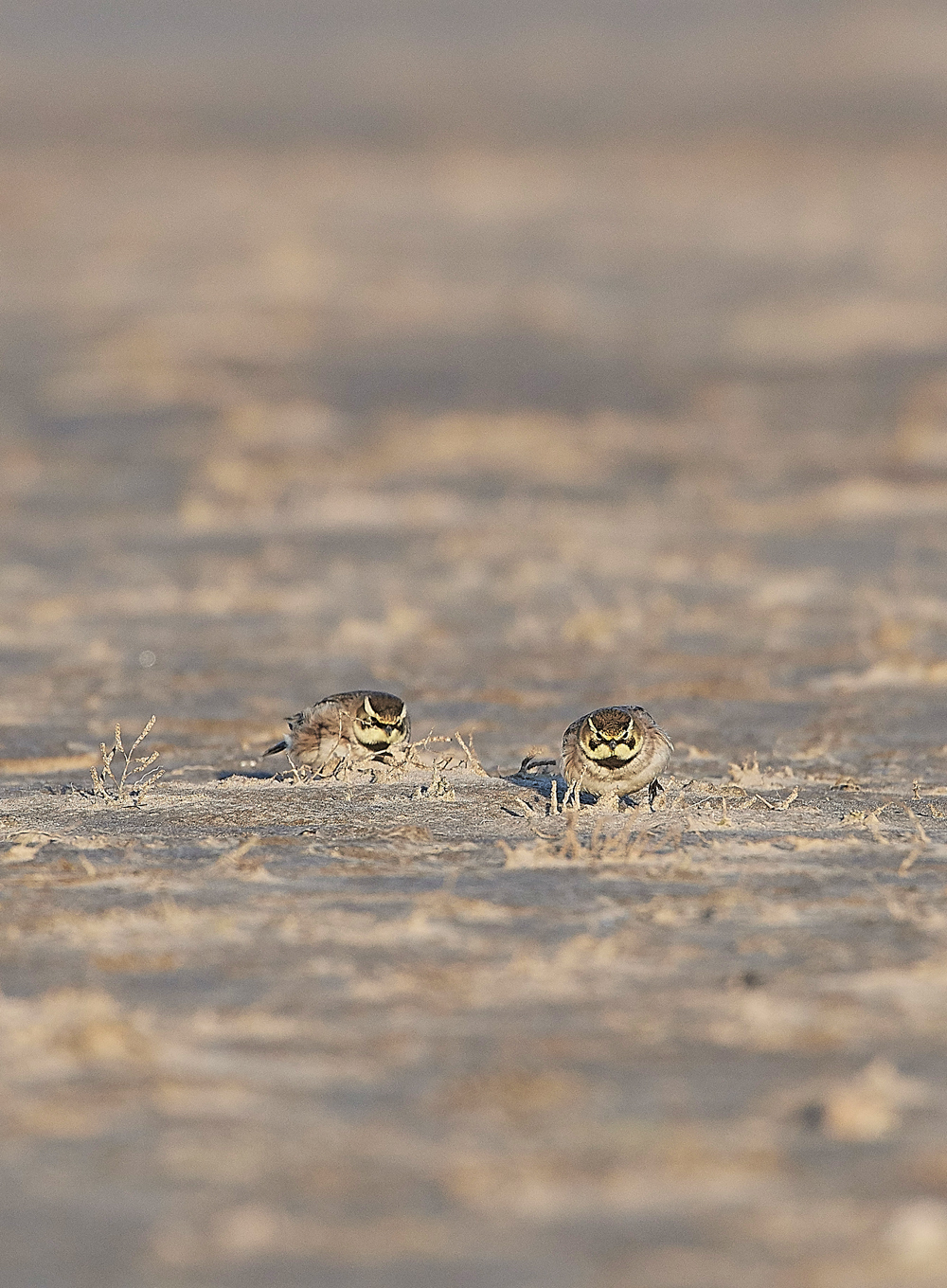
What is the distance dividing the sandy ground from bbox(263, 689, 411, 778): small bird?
218 millimetres

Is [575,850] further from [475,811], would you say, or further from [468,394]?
[468,394]

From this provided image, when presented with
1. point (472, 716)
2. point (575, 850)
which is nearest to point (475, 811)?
point (575, 850)

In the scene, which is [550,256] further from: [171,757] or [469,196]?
[171,757]

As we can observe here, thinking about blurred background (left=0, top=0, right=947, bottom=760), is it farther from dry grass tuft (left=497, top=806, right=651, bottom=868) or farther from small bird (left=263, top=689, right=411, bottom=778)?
dry grass tuft (left=497, top=806, right=651, bottom=868)

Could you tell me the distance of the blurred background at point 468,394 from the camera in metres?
13.7

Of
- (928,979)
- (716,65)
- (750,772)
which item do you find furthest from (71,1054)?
(716,65)

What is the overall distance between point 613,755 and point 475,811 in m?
0.57

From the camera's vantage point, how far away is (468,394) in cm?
2603

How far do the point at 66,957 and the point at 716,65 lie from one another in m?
63.8

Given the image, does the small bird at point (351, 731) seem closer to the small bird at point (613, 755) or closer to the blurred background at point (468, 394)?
the small bird at point (613, 755)

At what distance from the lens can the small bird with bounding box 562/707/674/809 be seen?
8133 mm

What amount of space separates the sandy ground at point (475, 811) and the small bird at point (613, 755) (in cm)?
19

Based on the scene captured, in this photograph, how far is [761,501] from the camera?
1992cm

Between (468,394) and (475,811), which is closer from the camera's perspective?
(475,811)
